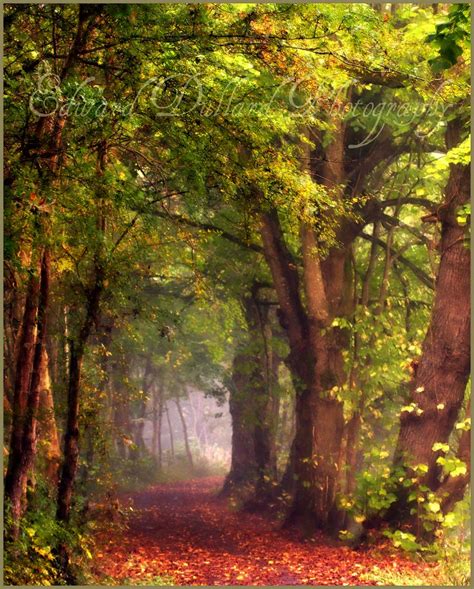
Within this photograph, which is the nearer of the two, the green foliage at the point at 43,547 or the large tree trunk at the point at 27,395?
the green foliage at the point at 43,547

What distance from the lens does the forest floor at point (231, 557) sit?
11188mm

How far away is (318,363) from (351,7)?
7844 millimetres

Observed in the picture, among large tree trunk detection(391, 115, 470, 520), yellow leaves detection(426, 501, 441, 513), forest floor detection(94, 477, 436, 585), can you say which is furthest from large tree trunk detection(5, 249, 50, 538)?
large tree trunk detection(391, 115, 470, 520)

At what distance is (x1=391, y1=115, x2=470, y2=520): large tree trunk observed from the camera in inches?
479

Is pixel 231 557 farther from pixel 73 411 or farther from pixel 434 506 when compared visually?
pixel 73 411

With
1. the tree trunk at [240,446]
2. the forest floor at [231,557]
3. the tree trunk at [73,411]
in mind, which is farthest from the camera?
the tree trunk at [240,446]

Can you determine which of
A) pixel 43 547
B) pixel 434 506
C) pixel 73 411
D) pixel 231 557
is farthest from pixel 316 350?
pixel 43 547

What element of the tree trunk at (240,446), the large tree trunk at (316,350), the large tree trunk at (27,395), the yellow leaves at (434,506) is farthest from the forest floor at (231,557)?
the tree trunk at (240,446)

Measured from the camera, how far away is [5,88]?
7184 millimetres

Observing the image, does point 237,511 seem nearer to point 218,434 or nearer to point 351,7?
point 351,7

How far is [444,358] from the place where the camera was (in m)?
12.2

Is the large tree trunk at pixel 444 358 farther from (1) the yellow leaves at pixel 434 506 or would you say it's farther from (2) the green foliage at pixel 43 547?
(2) the green foliage at pixel 43 547

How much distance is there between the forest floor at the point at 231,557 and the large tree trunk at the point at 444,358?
4.47 feet

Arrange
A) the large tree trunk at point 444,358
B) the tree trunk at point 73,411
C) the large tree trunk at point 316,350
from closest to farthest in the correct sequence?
1. the tree trunk at point 73,411
2. the large tree trunk at point 444,358
3. the large tree trunk at point 316,350
